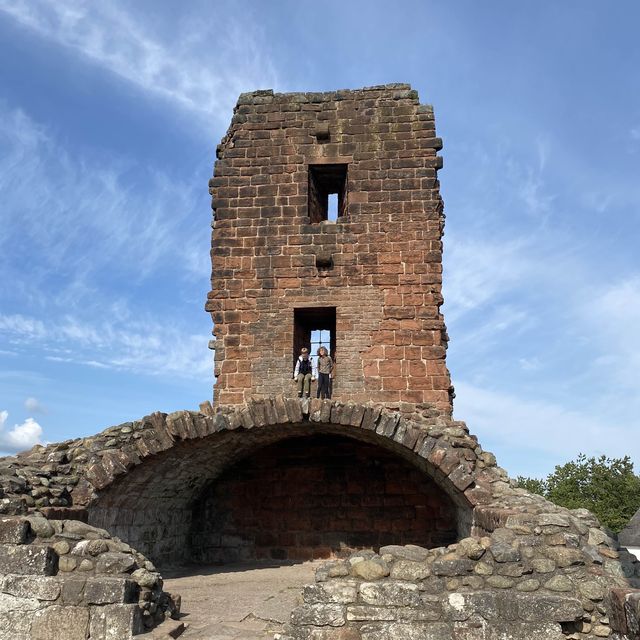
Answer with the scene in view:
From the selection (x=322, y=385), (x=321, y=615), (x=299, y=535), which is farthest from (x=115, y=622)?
(x=299, y=535)

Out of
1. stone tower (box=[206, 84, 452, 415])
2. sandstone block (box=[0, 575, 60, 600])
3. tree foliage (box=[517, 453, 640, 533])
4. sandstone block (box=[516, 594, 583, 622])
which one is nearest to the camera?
sandstone block (box=[516, 594, 583, 622])

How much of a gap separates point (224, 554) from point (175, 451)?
344 centimetres

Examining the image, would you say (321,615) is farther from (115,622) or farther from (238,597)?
(238,597)

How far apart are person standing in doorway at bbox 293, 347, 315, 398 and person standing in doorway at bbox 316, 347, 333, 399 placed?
0.18 metres

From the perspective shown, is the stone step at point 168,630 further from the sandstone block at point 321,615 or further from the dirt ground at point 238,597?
the sandstone block at point 321,615

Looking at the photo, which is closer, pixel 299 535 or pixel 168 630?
pixel 168 630

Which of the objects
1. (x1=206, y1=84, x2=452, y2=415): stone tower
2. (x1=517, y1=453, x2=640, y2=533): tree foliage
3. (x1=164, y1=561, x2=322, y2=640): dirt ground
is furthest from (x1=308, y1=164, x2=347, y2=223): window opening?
(x1=517, y1=453, x2=640, y2=533): tree foliage

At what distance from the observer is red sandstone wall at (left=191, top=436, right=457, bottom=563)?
1101 cm

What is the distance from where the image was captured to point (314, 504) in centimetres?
1132

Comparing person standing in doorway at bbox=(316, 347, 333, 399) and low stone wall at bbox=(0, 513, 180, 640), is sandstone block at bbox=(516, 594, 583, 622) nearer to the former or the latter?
low stone wall at bbox=(0, 513, 180, 640)

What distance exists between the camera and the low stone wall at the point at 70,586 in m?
5.98

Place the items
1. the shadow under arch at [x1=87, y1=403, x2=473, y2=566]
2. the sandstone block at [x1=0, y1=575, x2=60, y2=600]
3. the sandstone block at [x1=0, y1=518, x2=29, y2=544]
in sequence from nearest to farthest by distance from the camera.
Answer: the sandstone block at [x1=0, y1=575, x2=60, y2=600] → the sandstone block at [x1=0, y1=518, x2=29, y2=544] → the shadow under arch at [x1=87, y1=403, x2=473, y2=566]

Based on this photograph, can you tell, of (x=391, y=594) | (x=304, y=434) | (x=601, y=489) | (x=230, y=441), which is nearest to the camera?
(x=391, y=594)

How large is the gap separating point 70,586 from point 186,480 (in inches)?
160
